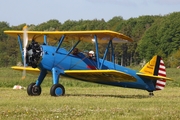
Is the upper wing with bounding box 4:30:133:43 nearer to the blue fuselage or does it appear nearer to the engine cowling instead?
the blue fuselage

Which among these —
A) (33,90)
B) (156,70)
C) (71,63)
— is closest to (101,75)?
(71,63)

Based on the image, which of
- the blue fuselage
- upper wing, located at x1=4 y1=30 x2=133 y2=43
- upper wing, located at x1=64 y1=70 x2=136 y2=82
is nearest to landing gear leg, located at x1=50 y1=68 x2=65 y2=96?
the blue fuselage

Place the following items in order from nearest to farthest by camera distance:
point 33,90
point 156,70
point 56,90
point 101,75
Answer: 1. point 56,90
2. point 101,75
3. point 33,90
4. point 156,70

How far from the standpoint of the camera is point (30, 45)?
662 inches

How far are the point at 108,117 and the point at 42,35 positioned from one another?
28.2 feet

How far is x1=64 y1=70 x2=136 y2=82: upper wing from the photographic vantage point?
1662cm

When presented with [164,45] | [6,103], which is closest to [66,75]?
[6,103]

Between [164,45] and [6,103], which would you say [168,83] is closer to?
[6,103]

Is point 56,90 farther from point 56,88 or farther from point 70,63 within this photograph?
point 70,63

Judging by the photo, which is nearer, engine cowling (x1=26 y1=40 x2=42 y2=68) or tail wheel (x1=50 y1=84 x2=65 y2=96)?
tail wheel (x1=50 y1=84 x2=65 y2=96)

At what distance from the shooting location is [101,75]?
17.2 metres

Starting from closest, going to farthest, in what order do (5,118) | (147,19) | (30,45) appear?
(5,118), (30,45), (147,19)

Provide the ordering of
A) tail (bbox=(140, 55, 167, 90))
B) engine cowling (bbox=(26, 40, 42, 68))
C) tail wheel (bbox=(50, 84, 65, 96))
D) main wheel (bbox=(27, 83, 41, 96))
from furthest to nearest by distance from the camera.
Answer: tail (bbox=(140, 55, 167, 90)) < main wheel (bbox=(27, 83, 41, 96)) < engine cowling (bbox=(26, 40, 42, 68)) < tail wheel (bbox=(50, 84, 65, 96))

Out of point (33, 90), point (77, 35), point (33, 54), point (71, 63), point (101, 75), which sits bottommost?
point (33, 90)
